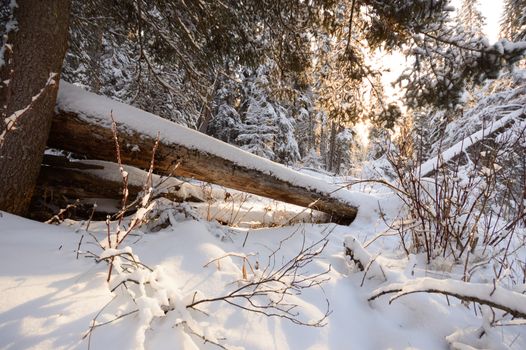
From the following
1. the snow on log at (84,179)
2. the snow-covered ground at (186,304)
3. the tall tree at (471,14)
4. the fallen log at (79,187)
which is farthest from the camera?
the tall tree at (471,14)

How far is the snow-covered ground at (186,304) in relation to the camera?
1.16 meters

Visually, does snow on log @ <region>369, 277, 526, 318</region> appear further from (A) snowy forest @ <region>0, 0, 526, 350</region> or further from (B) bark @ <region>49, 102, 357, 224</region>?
(B) bark @ <region>49, 102, 357, 224</region>

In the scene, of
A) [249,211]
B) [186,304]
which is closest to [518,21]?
[249,211]

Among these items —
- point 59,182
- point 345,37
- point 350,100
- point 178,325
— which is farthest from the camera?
point 350,100

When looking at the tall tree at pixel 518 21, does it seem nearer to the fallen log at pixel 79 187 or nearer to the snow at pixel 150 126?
the snow at pixel 150 126

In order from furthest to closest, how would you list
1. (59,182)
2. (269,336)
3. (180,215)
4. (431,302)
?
(59,182) < (180,215) < (431,302) < (269,336)

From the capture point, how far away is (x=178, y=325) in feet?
4.19

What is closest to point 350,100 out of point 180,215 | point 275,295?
point 180,215

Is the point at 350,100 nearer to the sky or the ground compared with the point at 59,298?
nearer to the sky

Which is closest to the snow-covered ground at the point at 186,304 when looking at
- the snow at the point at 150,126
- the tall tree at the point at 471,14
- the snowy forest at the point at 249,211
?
the snowy forest at the point at 249,211

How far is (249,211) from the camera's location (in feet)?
14.1

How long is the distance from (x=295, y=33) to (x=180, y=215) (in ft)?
10.7

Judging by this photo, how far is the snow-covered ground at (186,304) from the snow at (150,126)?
3.56 feet

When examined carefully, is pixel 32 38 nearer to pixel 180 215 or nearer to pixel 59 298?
pixel 180 215
